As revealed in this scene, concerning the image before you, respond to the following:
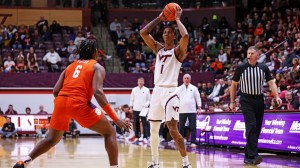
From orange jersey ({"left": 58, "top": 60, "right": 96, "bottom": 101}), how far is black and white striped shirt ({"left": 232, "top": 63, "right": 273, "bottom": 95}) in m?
4.11

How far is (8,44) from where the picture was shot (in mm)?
28578

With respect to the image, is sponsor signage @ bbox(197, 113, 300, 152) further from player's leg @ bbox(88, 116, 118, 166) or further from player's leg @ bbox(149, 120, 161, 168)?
player's leg @ bbox(88, 116, 118, 166)

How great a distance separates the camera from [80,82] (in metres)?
7.19

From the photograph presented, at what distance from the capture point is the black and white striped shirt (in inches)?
414

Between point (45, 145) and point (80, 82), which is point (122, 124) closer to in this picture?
point (80, 82)

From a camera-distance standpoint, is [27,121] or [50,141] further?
[27,121]

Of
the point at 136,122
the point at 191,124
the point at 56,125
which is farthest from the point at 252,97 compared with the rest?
the point at 136,122

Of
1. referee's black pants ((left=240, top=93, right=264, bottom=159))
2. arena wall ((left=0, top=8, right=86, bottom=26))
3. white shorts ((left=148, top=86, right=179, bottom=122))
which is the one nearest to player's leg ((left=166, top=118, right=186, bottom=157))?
white shorts ((left=148, top=86, right=179, bottom=122))

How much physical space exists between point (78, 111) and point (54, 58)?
20.7 metres

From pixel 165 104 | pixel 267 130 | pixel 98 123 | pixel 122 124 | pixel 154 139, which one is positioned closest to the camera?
pixel 122 124

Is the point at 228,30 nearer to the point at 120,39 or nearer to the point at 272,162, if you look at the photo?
the point at 120,39

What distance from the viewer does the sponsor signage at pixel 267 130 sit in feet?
39.3

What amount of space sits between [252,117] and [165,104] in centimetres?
230

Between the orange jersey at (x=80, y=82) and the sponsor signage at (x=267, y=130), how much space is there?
5.93 metres
